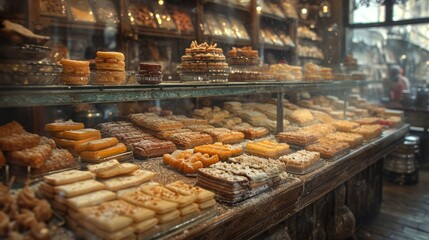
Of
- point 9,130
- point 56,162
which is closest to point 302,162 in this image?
point 56,162

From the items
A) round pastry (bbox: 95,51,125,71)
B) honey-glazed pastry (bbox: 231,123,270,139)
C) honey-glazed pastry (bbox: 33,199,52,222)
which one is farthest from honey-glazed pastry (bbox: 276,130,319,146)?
honey-glazed pastry (bbox: 33,199,52,222)

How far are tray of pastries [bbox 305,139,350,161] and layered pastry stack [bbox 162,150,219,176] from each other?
110 cm

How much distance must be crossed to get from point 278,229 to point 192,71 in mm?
1431

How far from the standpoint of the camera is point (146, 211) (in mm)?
1575

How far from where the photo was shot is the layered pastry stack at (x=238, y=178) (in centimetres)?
198

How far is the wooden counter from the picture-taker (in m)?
1.78

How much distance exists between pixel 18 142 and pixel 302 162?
1.90 meters

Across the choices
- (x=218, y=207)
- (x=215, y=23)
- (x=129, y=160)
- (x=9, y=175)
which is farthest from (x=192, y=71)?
(x=215, y=23)

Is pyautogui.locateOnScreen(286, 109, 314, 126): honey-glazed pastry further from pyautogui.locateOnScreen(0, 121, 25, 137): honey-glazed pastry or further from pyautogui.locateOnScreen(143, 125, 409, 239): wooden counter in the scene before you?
pyautogui.locateOnScreen(0, 121, 25, 137): honey-glazed pastry

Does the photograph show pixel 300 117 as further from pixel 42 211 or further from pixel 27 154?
pixel 42 211

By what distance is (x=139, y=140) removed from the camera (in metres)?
2.78

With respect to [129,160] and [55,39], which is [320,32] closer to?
[55,39]

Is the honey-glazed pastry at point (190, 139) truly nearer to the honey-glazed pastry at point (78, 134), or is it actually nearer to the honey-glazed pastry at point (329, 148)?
the honey-glazed pastry at point (78, 134)

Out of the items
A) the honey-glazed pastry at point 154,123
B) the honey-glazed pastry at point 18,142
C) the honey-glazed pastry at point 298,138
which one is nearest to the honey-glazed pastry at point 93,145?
the honey-glazed pastry at point 18,142
